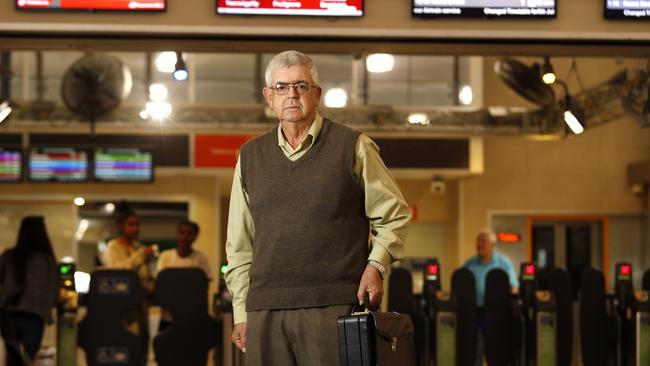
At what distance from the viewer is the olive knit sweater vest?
375 cm

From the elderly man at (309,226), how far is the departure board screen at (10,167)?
7659 millimetres

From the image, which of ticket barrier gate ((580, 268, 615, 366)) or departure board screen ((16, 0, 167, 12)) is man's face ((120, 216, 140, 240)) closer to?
departure board screen ((16, 0, 167, 12))

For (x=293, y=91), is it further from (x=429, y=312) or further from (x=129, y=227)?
(x=129, y=227)

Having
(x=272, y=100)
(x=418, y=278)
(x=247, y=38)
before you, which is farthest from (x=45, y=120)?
(x=272, y=100)

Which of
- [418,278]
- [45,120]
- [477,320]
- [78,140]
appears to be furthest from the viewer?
[418,278]

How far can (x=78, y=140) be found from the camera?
48.6 ft

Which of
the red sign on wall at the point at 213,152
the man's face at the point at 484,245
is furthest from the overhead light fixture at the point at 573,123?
the red sign on wall at the point at 213,152

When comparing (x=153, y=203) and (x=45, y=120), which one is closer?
(x=45, y=120)

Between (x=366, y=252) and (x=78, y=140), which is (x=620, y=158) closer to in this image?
(x=78, y=140)

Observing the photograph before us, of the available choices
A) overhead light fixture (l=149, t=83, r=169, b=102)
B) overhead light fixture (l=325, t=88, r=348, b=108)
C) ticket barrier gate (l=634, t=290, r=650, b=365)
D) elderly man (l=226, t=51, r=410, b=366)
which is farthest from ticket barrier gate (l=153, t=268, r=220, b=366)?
overhead light fixture (l=325, t=88, r=348, b=108)

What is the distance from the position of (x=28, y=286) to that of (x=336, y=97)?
28.4 ft

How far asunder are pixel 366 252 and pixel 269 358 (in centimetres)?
50

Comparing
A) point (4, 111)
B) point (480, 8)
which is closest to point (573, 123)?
point (480, 8)

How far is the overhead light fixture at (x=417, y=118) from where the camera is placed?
13.5m
